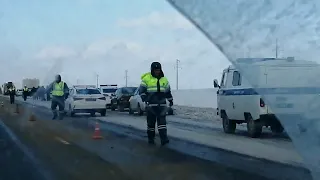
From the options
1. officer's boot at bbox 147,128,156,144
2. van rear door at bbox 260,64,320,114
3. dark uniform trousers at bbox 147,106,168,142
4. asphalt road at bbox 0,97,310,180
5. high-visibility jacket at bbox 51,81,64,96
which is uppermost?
high-visibility jacket at bbox 51,81,64,96

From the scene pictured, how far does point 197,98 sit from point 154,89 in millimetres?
27568

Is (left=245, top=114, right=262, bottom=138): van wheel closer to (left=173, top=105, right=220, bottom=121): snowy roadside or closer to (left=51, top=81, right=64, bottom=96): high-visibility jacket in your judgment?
(left=173, top=105, right=220, bottom=121): snowy roadside

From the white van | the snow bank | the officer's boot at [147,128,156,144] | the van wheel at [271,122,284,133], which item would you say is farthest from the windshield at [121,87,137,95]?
the white van

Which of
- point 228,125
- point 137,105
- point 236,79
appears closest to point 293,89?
point 236,79

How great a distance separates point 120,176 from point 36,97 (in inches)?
2741

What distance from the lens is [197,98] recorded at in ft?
139

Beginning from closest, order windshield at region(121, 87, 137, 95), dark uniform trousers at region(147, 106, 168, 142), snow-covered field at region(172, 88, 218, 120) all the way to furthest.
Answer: dark uniform trousers at region(147, 106, 168, 142) < snow-covered field at region(172, 88, 218, 120) < windshield at region(121, 87, 137, 95)

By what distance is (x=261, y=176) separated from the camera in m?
9.90

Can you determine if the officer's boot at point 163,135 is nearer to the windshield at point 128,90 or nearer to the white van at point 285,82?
the white van at point 285,82

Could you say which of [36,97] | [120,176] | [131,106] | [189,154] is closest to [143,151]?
[189,154]

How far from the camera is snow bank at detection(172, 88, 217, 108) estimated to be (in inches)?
1504

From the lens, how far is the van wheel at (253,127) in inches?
661

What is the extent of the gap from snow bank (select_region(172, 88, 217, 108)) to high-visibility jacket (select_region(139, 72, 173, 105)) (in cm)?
2177

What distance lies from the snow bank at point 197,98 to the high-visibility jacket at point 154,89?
21.8 metres
